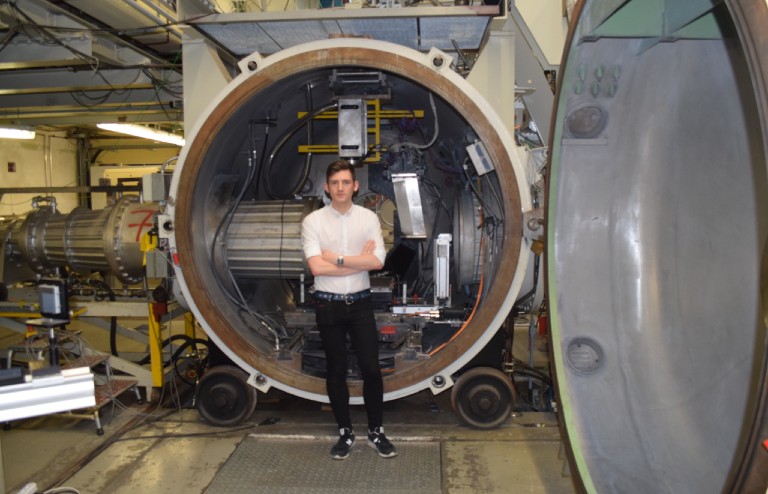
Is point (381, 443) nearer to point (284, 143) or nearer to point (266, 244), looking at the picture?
point (266, 244)

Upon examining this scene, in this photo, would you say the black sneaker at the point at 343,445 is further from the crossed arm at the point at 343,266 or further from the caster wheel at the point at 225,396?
the crossed arm at the point at 343,266

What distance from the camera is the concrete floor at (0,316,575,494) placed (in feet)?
8.95

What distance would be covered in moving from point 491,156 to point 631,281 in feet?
3.65

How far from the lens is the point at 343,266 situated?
9.51ft

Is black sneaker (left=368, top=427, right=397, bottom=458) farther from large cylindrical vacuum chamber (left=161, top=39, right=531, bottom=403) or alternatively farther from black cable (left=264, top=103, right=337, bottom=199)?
black cable (left=264, top=103, right=337, bottom=199)

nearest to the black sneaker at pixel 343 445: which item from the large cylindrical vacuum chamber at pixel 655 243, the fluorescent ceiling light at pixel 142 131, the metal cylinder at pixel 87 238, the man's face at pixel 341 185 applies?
the man's face at pixel 341 185

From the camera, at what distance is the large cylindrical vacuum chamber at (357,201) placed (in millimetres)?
2881

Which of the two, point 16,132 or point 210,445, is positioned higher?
point 16,132

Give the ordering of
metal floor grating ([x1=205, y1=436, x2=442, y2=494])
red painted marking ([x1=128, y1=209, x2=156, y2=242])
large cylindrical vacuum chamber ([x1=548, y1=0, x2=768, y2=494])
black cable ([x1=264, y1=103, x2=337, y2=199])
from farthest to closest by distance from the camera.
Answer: red painted marking ([x1=128, y1=209, x2=156, y2=242]) < black cable ([x1=264, y1=103, x2=337, y2=199]) < metal floor grating ([x1=205, y1=436, x2=442, y2=494]) < large cylindrical vacuum chamber ([x1=548, y1=0, x2=768, y2=494])

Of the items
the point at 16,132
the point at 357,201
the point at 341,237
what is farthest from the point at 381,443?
the point at 16,132

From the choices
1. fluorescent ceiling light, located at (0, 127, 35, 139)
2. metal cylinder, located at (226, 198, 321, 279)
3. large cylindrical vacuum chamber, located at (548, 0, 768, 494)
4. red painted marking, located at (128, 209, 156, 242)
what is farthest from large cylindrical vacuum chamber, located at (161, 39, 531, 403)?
fluorescent ceiling light, located at (0, 127, 35, 139)

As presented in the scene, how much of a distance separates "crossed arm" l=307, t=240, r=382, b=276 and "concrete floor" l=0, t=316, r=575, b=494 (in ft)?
2.98

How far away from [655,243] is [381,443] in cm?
167

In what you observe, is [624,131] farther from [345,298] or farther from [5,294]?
[5,294]
